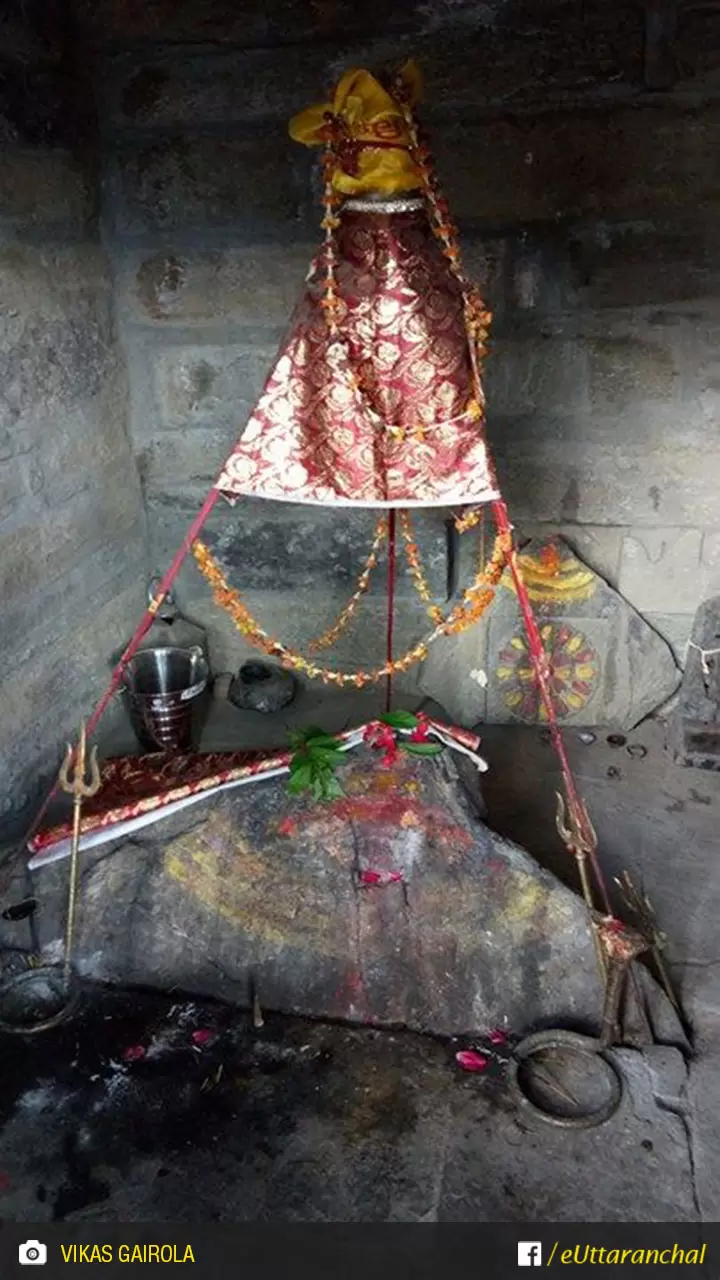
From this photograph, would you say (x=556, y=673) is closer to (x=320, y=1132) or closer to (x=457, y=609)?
(x=457, y=609)

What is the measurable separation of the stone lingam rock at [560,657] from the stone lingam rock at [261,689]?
0.62 meters

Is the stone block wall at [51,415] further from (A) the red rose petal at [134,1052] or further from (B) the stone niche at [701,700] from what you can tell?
(B) the stone niche at [701,700]

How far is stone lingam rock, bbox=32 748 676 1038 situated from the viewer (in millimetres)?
2723

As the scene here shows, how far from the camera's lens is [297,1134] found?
242cm

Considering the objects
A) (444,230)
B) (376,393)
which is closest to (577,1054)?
(376,393)

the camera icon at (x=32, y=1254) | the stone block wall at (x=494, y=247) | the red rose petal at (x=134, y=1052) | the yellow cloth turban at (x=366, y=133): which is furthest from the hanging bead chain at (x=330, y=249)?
the camera icon at (x=32, y=1254)

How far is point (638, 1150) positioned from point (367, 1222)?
656 millimetres

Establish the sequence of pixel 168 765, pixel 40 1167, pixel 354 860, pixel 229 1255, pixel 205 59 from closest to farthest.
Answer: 1. pixel 229 1255
2. pixel 40 1167
3. pixel 354 860
4. pixel 168 765
5. pixel 205 59

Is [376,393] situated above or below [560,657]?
above

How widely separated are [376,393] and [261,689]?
199cm

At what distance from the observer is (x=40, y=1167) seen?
2.33 metres

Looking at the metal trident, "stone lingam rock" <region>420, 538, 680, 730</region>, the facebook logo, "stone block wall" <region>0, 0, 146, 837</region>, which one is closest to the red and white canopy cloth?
the metal trident

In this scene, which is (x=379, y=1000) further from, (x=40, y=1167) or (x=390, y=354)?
(x=390, y=354)

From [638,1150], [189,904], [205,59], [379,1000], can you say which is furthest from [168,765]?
[205,59]
